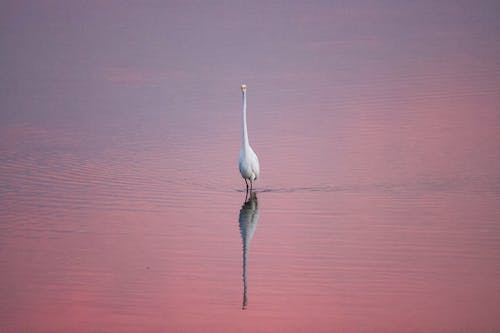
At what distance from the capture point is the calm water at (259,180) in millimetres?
7621

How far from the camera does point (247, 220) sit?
10391mm

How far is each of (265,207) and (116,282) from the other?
10.3 feet

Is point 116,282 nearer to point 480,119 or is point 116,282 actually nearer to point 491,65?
point 480,119

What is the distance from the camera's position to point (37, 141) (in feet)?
52.7

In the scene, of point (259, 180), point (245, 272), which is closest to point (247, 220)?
point (245, 272)

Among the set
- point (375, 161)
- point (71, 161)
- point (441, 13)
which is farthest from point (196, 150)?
point (441, 13)

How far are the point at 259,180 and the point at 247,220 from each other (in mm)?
2343

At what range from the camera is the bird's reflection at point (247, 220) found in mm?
9030

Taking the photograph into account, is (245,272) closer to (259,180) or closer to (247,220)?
(247,220)

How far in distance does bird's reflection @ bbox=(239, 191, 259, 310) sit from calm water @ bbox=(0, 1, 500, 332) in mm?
33

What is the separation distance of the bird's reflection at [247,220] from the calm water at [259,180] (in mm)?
33

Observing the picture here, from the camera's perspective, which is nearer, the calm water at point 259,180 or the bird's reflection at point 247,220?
the calm water at point 259,180

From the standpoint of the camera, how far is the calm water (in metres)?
7.62

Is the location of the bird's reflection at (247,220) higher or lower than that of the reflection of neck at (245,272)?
higher
